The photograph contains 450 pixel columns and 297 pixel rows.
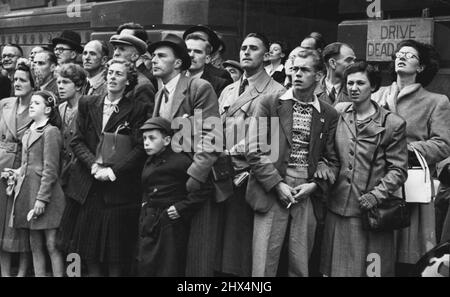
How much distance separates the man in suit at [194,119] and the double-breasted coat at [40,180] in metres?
1.08

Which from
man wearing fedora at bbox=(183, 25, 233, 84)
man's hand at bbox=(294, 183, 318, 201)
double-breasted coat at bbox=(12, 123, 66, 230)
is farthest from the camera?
man wearing fedora at bbox=(183, 25, 233, 84)

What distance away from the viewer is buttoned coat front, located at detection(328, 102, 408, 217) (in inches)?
232

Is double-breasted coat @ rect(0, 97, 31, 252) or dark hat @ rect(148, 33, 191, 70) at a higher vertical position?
dark hat @ rect(148, 33, 191, 70)

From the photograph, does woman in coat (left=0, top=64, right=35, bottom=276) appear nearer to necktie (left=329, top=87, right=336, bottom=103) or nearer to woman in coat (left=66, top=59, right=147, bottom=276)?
woman in coat (left=66, top=59, right=147, bottom=276)

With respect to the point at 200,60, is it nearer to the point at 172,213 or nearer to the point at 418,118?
the point at 172,213

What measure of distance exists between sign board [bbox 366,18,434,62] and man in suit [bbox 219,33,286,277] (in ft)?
6.23

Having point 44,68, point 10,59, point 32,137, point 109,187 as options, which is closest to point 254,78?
point 109,187

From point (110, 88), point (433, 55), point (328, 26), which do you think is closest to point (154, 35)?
point (328, 26)

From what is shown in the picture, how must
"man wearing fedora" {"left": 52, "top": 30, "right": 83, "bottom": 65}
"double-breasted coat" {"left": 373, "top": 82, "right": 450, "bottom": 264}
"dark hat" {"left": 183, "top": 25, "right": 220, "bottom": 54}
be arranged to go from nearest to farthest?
"double-breasted coat" {"left": 373, "top": 82, "right": 450, "bottom": 264} < "dark hat" {"left": 183, "top": 25, "right": 220, "bottom": 54} < "man wearing fedora" {"left": 52, "top": 30, "right": 83, "bottom": 65}

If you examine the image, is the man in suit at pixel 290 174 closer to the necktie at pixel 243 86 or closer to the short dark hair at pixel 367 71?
the short dark hair at pixel 367 71

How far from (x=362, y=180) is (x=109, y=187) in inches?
76.1

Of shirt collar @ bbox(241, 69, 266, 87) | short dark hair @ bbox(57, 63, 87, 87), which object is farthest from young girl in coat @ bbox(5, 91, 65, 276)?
shirt collar @ bbox(241, 69, 266, 87)

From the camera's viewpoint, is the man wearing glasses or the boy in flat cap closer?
the boy in flat cap

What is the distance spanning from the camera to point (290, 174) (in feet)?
19.8
